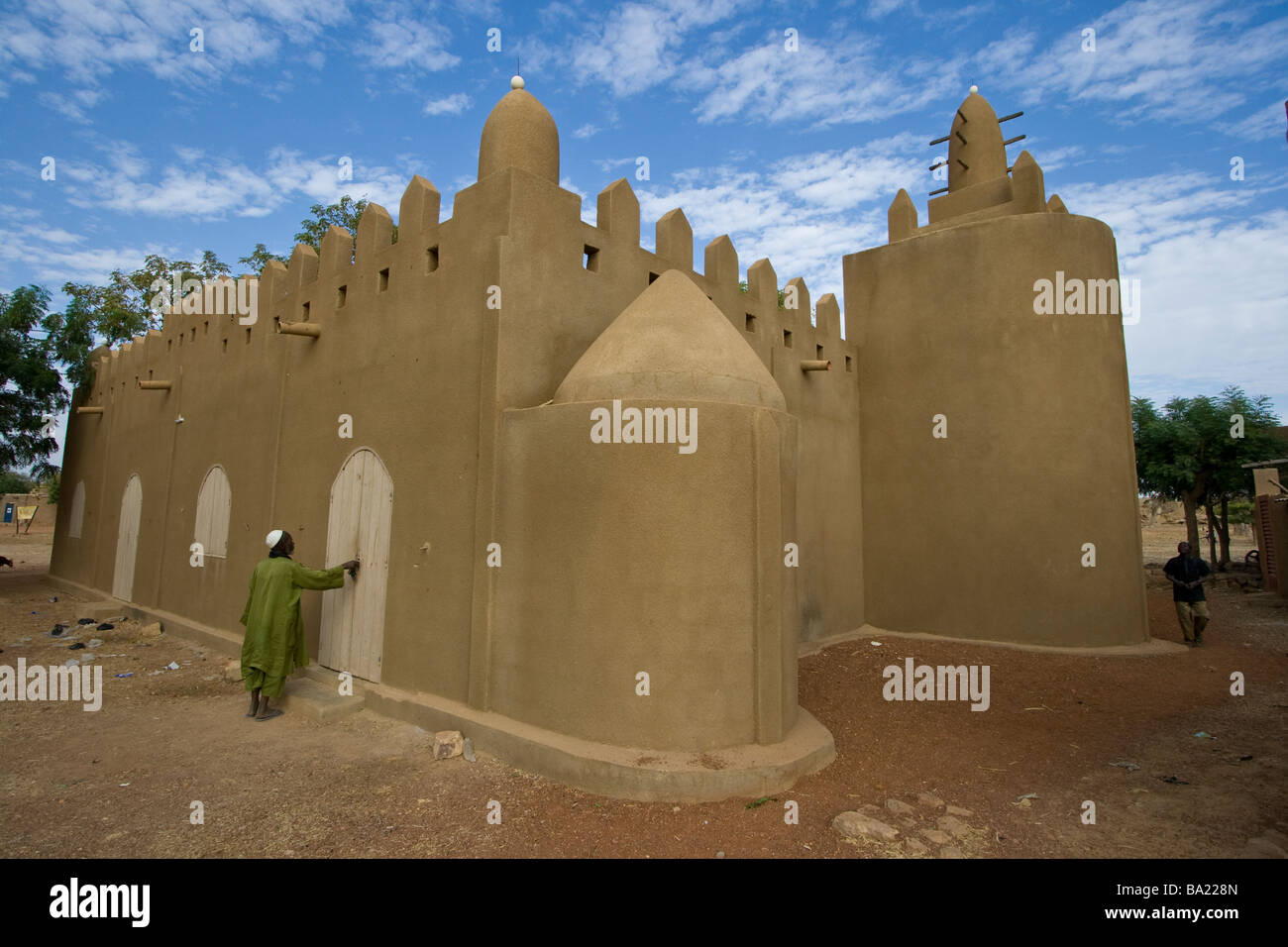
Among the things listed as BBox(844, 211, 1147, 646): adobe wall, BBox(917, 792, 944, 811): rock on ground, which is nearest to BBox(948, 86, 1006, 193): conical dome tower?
BBox(844, 211, 1147, 646): adobe wall

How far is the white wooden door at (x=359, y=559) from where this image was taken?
7.44 metres

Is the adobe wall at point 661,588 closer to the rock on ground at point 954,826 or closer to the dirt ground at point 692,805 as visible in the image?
the dirt ground at point 692,805

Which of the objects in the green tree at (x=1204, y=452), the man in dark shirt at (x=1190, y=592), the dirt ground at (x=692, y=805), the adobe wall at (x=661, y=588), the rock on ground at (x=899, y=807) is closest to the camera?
the dirt ground at (x=692, y=805)

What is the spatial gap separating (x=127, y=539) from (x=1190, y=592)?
19.9 m

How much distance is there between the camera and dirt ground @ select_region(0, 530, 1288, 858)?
4.41m

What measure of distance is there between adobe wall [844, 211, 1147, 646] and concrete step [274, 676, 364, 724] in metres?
8.49

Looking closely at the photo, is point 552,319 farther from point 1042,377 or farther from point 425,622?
point 1042,377

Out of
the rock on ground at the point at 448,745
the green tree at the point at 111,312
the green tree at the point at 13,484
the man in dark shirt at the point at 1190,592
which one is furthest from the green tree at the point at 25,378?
the green tree at the point at 13,484

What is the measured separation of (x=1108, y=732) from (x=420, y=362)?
7943mm

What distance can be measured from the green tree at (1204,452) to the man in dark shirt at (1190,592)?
14738 mm

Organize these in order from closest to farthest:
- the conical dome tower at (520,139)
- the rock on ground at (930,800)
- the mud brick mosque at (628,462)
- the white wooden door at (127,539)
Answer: the rock on ground at (930,800)
the mud brick mosque at (628,462)
the conical dome tower at (520,139)
the white wooden door at (127,539)

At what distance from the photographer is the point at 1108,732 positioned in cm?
676
